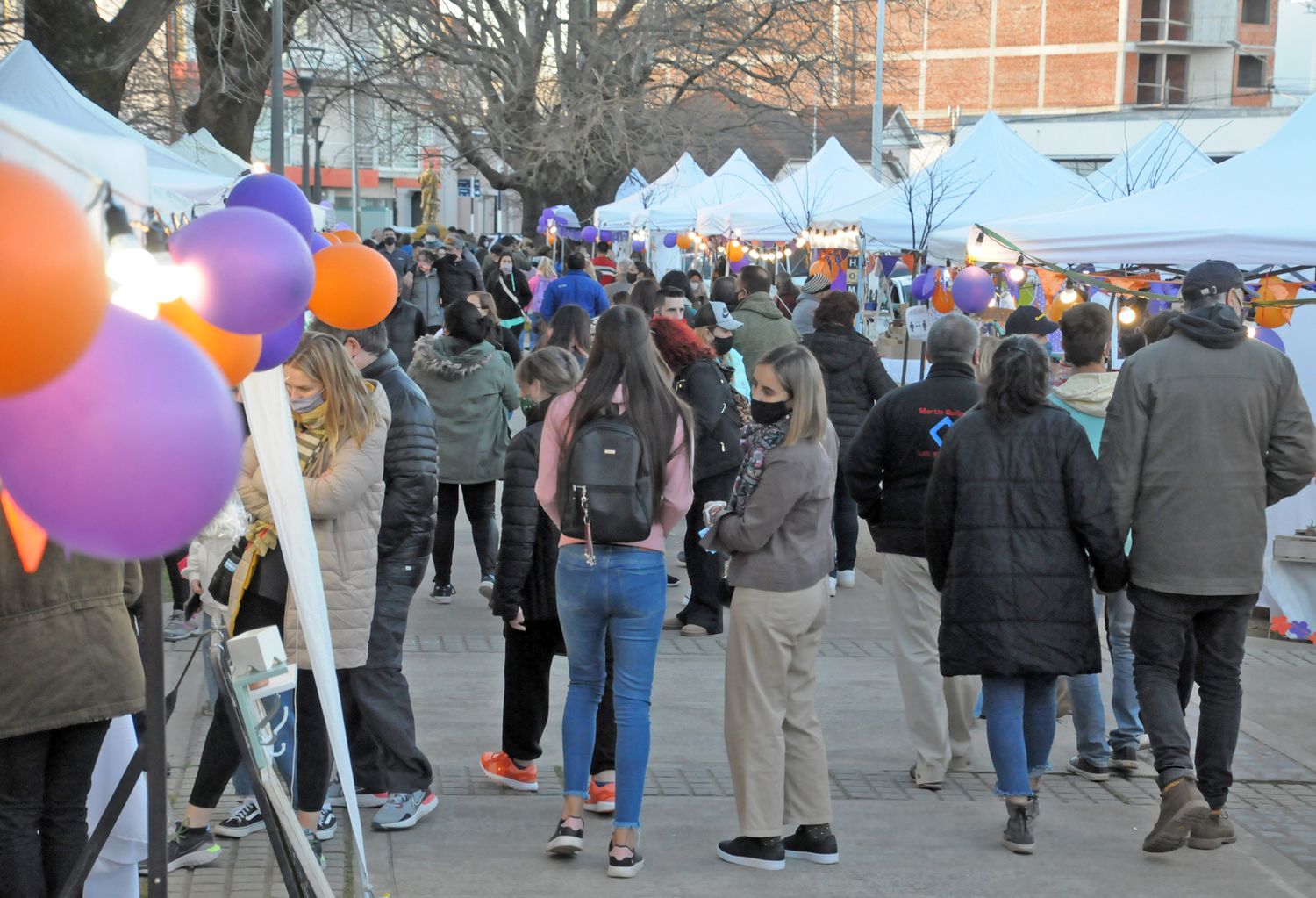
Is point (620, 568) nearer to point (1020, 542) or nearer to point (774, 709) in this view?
point (774, 709)

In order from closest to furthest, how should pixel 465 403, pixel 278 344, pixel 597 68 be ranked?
pixel 278 344 → pixel 465 403 → pixel 597 68

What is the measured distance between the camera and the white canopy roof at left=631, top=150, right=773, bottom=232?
2294cm

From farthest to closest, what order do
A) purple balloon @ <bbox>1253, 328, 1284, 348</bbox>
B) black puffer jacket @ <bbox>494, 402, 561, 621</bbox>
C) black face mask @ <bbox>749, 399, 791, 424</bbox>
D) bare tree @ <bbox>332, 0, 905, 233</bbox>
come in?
bare tree @ <bbox>332, 0, 905, 233</bbox> < purple balloon @ <bbox>1253, 328, 1284, 348</bbox> < black puffer jacket @ <bbox>494, 402, 561, 621</bbox> < black face mask @ <bbox>749, 399, 791, 424</bbox>

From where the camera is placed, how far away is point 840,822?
18.1 feet

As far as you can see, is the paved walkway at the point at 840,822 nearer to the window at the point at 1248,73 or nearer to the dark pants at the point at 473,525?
the dark pants at the point at 473,525

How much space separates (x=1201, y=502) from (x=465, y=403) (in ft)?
15.2

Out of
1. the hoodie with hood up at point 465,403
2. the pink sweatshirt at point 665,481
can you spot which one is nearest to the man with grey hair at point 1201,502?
the pink sweatshirt at point 665,481

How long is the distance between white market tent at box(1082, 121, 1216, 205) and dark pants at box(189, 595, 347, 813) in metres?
Result: 12.4

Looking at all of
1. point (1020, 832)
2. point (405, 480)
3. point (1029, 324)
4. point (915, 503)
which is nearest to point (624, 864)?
point (1020, 832)

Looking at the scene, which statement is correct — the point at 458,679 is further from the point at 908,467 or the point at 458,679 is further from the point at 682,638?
the point at 908,467

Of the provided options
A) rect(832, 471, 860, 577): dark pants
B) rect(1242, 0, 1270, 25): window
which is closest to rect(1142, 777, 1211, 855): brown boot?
rect(832, 471, 860, 577): dark pants

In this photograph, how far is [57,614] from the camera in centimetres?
350

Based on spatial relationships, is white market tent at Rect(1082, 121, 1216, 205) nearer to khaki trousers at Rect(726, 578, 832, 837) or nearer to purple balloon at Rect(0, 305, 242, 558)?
khaki trousers at Rect(726, 578, 832, 837)

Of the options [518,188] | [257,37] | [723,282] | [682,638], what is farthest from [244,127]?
[518,188]
